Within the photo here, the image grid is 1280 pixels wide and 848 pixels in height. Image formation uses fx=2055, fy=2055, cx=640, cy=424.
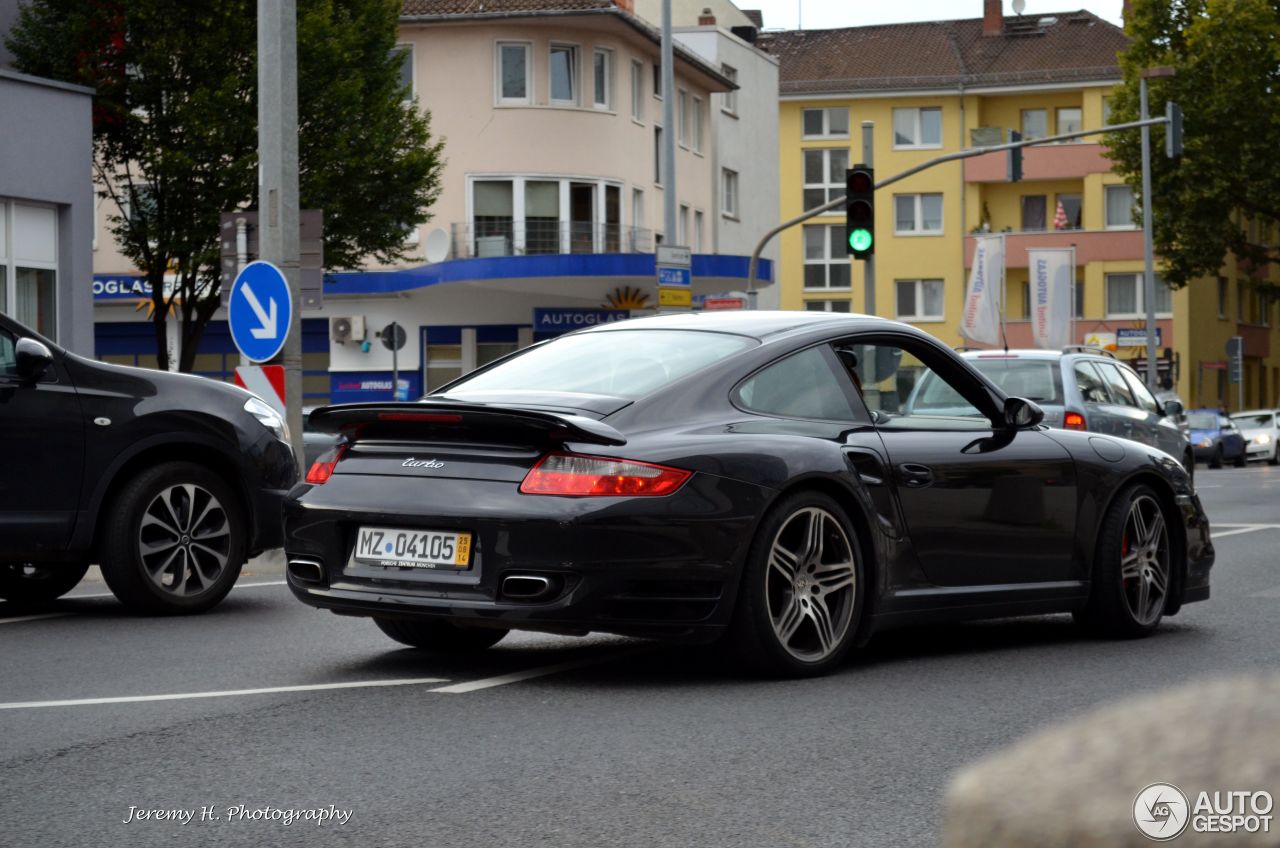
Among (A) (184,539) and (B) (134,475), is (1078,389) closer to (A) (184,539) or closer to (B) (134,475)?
(A) (184,539)

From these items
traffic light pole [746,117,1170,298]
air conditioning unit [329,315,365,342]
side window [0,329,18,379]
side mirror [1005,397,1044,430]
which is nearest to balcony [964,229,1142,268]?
air conditioning unit [329,315,365,342]

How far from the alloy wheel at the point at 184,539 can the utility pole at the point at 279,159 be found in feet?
20.2

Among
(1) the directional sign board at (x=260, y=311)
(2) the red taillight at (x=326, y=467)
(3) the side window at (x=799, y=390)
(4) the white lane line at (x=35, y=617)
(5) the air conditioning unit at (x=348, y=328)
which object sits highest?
(5) the air conditioning unit at (x=348, y=328)

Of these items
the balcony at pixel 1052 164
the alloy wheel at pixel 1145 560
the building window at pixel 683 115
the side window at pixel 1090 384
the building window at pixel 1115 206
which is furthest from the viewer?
the balcony at pixel 1052 164

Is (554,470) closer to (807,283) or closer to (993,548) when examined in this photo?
(993,548)

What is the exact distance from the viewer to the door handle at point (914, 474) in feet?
25.7

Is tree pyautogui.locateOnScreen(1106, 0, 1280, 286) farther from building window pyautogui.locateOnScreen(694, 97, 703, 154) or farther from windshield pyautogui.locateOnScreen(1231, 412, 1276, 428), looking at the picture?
building window pyautogui.locateOnScreen(694, 97, 703, 154)

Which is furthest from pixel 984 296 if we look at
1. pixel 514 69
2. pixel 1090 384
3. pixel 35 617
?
pixel 35 617

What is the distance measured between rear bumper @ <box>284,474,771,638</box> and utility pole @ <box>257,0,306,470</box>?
32.1ft

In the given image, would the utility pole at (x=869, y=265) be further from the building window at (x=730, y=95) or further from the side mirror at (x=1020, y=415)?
the building window at (x=730, y=95)

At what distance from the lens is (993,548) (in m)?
8.29

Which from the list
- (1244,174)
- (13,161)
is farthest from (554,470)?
(1244,174)

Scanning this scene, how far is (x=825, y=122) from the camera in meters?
85.9

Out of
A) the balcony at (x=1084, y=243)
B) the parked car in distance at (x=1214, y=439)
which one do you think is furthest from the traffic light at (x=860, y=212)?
the balcony at (x=1084, y=243)
